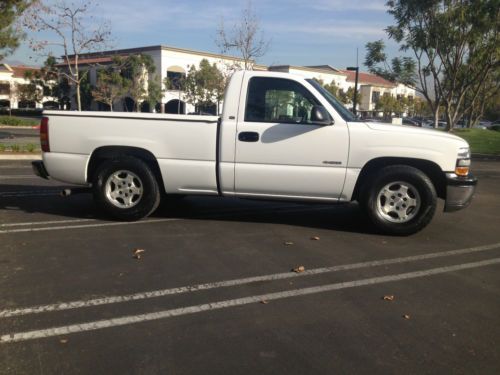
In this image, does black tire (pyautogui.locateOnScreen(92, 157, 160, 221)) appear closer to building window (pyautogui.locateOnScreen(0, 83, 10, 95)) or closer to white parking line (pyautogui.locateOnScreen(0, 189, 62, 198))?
white parking line (pyautogui.locateOnScreen(0, 189, 62, 198))

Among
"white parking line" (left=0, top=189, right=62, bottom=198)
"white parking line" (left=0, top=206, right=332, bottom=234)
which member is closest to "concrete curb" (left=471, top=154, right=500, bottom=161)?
"white parking line" (left=0, top=206, right=332, bottom=234)

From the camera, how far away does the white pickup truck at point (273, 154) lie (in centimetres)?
583

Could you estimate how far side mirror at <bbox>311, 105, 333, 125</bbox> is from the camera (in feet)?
18.8

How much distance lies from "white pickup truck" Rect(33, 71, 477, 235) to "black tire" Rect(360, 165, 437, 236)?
0.04 ft

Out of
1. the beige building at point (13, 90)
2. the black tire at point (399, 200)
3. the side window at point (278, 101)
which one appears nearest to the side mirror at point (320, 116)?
the side window at point (278, 101)

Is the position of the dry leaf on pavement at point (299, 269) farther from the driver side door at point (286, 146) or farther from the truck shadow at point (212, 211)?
the truck shadow at point (212, 211)

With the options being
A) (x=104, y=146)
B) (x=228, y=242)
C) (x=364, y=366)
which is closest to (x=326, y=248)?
(x=228, y=242)

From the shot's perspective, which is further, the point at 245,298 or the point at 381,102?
the point at 381,102

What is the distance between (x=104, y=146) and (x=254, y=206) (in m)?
2.56

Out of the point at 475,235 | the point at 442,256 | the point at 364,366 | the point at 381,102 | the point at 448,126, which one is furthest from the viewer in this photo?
the point at 381,102

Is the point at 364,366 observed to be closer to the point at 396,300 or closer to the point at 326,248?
the point at 396,300

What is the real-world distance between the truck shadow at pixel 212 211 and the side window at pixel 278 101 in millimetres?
1502

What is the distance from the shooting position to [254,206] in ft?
25.1

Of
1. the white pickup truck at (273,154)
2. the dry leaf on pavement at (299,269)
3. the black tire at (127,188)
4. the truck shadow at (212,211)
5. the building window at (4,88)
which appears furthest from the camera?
the building window at (4,88)
